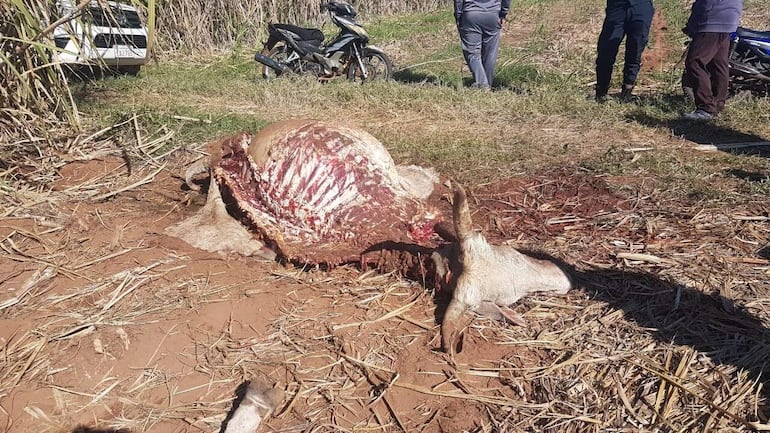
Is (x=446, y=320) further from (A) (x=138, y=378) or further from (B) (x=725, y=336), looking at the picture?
(A) (x=138, y=378)

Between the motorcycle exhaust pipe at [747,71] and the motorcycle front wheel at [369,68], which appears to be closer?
the motorcycle exhaust pipe at [747,71]

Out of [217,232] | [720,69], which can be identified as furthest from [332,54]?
[217,232]

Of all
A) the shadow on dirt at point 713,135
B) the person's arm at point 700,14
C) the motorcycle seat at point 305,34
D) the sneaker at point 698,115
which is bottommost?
the shadow on dirt at point 713,135

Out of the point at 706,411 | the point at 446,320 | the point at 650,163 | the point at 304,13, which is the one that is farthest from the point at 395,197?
the point at 304,13

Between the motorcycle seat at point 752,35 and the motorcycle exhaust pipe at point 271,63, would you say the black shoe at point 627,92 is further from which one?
the motorcycle exhaust pipe at point 271,63

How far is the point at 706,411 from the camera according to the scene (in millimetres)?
2166

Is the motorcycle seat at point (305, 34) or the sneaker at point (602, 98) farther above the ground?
the motorcycle seat at point (305, 34)

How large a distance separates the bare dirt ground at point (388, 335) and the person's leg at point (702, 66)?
2431 millimetres

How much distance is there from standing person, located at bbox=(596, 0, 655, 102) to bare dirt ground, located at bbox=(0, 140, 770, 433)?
3374 millimetres

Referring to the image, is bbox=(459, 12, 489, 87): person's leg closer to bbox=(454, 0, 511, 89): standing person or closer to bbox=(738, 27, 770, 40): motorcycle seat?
bbox=(454, 0, 511, 89): standing person

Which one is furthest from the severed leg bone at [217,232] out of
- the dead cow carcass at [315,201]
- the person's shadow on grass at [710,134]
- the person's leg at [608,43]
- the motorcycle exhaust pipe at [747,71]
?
the motorcycle exhaust pipe at [747,71]

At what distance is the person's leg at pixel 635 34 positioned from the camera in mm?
6266

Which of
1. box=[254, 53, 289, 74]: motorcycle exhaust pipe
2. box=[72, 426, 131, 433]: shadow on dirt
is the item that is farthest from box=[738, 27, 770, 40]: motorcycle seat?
box=[72, 426, 131, 433]: shadow on dirt

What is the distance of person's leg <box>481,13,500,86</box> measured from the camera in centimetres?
693
